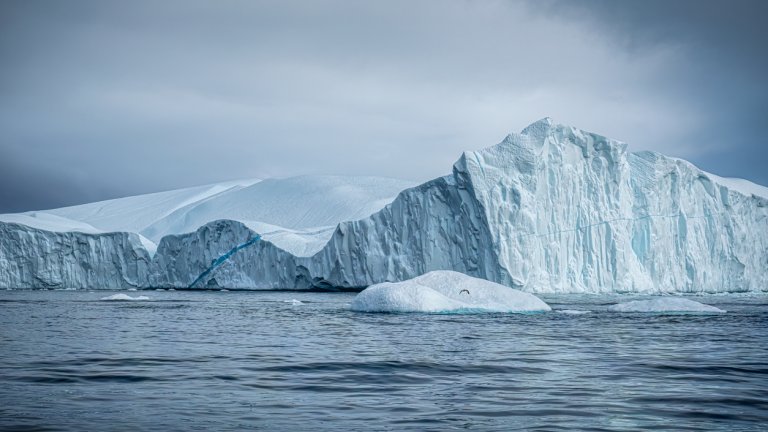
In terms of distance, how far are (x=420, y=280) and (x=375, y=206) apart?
139 feet

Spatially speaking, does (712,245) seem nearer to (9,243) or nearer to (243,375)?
(243,375)

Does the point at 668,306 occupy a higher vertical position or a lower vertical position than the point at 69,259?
lower

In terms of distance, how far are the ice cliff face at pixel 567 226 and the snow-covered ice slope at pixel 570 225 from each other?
53 mm

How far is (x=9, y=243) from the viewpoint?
51469 mm

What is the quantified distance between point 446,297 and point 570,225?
19269 millimetres

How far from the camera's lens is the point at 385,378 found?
8.02m

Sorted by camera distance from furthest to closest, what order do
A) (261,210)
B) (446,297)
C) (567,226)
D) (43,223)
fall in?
1. (261,210)
2. (43,223)
3. (567,226)
4. (446,297)

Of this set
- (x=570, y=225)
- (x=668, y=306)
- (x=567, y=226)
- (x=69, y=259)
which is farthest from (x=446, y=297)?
(x=69, y=259)

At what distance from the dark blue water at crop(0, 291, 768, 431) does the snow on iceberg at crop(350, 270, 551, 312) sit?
473 cm

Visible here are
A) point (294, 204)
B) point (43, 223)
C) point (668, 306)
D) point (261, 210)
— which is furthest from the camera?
point (294, 204)

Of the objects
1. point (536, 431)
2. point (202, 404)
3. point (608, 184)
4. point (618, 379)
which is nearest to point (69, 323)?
point (202, 404)

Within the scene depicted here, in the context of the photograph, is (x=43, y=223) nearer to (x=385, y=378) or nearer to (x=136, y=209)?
(x=136, y=209)

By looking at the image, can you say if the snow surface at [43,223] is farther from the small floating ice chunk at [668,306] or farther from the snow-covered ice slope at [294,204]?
the small floating ice chunk at [668,306]

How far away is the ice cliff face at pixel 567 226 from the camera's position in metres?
36.2
